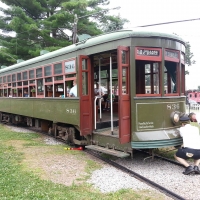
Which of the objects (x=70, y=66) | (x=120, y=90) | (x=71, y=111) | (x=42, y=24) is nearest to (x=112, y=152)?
(x=120, y=90)

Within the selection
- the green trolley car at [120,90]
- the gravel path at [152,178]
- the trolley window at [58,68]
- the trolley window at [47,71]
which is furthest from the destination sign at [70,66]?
the gravel path at [152,178]

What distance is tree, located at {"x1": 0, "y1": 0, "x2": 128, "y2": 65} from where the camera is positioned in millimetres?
18578

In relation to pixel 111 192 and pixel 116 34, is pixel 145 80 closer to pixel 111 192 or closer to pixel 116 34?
pixel 116 34

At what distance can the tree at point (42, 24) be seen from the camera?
18.6 meters

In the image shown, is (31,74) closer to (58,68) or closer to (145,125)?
(58,68)

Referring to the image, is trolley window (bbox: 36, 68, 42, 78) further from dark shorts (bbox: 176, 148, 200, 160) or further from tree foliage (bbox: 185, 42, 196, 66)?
tree foliage (bbox: 185, 42, 196, 66)

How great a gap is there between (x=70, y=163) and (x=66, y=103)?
1937mm

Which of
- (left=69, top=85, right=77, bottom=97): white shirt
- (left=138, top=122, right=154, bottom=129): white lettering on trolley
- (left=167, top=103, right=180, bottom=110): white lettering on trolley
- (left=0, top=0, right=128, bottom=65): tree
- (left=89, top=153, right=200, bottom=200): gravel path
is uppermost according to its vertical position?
(left=0, top=0, right=128, bottom=65): tree

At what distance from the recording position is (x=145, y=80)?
6.79 m

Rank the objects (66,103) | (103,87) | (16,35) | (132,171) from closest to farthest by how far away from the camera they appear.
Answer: (132,171)
(66,103)
(103,87)
(16,35)

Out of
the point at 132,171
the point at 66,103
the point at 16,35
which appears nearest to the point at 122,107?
the point at 132,171

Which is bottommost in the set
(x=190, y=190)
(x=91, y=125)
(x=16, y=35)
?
(x=190, y=190)

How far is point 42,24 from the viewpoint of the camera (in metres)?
19.9

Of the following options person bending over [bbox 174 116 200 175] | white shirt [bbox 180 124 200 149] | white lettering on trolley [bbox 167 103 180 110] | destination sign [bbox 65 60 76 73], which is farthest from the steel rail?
destination sign [bbox 65 60 76 73]
